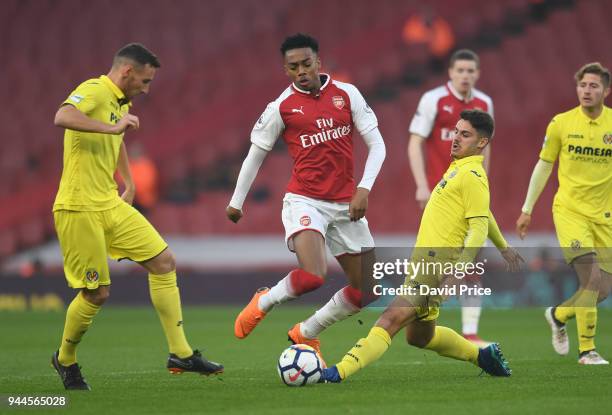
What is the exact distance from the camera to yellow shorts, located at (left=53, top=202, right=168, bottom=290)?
7164mm

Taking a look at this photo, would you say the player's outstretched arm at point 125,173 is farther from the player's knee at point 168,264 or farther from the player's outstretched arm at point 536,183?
the player's outstretched arm at point 536,183

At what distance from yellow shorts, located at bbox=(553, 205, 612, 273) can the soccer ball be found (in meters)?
2.72

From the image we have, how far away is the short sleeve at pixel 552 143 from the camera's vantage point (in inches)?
351

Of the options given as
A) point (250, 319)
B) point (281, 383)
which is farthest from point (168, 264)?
point (281, 383)

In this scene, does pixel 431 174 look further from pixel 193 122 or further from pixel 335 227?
pixel 193 122

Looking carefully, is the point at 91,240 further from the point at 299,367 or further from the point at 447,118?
the point at 447,118

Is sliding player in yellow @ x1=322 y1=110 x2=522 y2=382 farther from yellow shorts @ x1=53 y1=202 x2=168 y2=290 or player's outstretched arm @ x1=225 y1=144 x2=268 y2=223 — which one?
yellow shorts @ x1=53 y1=202 x2=168 y2=290

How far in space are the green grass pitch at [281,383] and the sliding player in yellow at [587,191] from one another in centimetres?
69

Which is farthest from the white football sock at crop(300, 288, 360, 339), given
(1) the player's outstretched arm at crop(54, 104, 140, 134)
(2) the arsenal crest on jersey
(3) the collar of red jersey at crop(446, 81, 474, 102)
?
(3) the collar of red jersey at crop(446, 81, 474, 102)

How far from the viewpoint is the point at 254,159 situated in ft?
26.4

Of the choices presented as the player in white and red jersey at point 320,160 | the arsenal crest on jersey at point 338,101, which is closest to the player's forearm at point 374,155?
the player in white and red jersey at point 320,160

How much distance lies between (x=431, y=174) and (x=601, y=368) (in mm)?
2915

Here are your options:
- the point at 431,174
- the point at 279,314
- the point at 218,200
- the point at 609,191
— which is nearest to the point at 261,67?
the point at 218,200

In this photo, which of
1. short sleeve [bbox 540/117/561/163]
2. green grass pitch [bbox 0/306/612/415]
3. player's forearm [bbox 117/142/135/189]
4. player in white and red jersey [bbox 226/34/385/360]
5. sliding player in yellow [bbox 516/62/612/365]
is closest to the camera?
green grass pitch [bbox 0/306/612/415]
